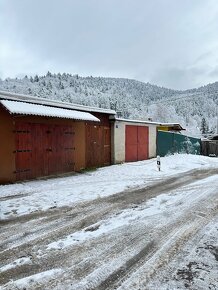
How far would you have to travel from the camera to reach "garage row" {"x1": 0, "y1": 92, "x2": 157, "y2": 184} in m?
11.6

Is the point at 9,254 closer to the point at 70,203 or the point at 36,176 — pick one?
the point at 70,203

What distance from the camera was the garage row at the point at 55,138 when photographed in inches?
455

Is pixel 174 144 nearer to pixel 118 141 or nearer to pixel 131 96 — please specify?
pixel 118 141

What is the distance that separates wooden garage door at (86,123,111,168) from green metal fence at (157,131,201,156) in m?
6.77

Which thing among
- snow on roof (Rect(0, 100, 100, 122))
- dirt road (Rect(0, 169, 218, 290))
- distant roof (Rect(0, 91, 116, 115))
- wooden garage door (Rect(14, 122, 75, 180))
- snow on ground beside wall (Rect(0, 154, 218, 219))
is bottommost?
dirt road (Rect(0, 169, 218, 290))

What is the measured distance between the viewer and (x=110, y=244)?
5.25m

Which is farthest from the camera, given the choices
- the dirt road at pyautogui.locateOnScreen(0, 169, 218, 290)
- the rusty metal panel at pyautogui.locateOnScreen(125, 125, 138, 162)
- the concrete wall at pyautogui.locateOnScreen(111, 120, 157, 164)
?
the rusty metal panel at pyautogui.locateOnScreen(125, 125, 138, 162)

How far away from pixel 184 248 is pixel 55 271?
2.19 m

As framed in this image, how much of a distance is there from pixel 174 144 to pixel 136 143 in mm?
6291

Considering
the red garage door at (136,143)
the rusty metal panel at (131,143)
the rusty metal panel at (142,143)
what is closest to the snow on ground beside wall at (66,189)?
the rusty metal panel at (131,143)

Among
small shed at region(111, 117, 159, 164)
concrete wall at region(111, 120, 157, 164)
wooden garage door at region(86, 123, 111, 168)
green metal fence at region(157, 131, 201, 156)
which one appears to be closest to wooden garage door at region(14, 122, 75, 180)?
wooden garage door at region(86, 123, 111, 168)

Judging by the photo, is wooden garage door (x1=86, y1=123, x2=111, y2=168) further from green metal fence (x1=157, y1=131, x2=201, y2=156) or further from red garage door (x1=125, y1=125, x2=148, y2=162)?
green metal fence (x1=157, y1=131, x2=201, y2=156)

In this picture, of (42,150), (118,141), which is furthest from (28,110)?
(118,141)

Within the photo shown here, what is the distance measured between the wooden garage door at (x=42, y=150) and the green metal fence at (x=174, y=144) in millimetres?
10782
